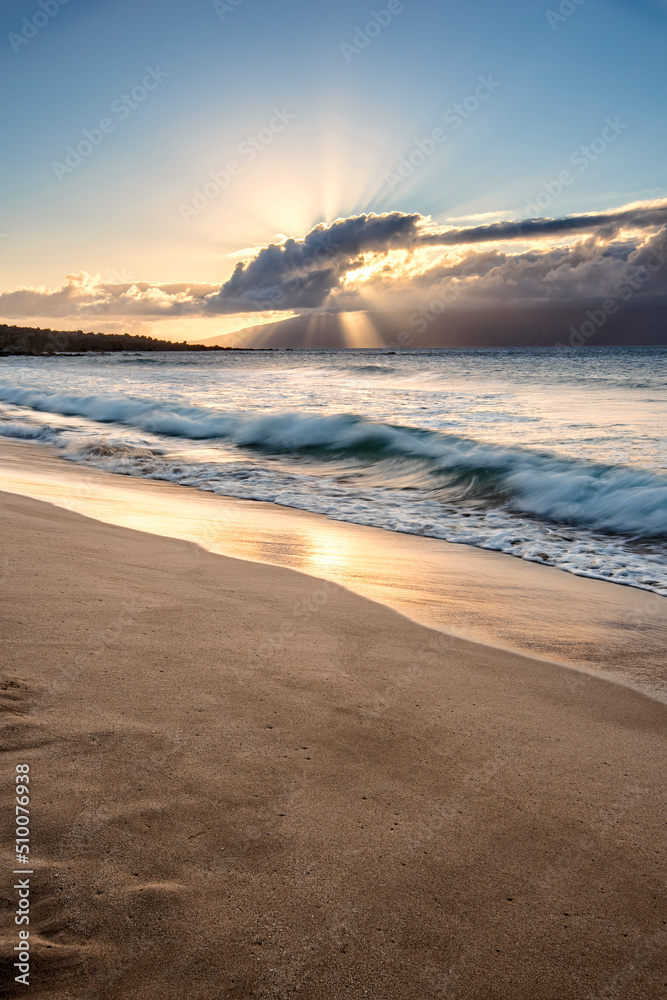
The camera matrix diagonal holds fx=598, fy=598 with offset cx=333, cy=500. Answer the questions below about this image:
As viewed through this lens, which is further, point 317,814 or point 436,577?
point 436,577

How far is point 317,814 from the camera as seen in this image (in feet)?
6.65

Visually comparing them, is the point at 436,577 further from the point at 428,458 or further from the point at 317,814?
the point at 428,458

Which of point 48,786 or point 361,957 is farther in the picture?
point 48,786

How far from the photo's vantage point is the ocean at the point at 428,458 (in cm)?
768

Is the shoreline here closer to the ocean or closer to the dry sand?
the dry sand

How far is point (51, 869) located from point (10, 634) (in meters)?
1.47

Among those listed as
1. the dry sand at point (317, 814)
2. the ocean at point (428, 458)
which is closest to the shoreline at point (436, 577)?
the dry sand at point (317, 814)

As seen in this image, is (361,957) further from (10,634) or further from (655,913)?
(10,634)

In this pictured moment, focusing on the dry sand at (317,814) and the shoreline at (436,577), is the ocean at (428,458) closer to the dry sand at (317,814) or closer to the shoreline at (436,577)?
the shoreline at (436,577)

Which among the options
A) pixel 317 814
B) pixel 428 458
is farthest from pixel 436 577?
pixel 428 458

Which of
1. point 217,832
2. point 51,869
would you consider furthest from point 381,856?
point 51,869

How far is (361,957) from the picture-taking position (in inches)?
61.8

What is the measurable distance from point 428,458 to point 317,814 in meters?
10.6

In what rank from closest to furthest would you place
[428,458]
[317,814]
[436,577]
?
[317,814] < [436,577] < [428,458]
